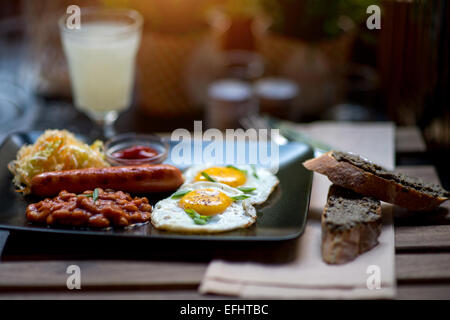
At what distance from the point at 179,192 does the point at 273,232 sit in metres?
0.57

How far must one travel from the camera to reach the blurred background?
15.5 ft

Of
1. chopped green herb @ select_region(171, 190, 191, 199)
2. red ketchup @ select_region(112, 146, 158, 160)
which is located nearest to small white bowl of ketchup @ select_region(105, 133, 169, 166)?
red ketchup @ select_region(112, 146, 158, 160)

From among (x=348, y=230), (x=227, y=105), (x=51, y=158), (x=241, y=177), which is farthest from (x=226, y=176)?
(x=227, y=105)

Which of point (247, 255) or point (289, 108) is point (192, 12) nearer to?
point (289, 108)

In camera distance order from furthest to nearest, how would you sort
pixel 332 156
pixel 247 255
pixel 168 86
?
pixel 168 86, pixel 332 156, pixel 247 255

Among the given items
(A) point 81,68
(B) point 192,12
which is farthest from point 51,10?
(A) point 81,68

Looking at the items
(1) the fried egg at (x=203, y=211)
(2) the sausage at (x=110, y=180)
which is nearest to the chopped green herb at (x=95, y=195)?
(2) the sausage at (x=110, y=180)

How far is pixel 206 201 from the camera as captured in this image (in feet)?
8.64

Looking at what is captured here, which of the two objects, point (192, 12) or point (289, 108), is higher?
point (192, 12)

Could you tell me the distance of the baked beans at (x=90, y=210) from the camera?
2.51 meters

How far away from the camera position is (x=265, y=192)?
2.85m

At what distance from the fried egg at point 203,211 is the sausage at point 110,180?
0.38ft

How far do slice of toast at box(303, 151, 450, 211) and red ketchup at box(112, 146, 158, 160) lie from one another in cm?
97
